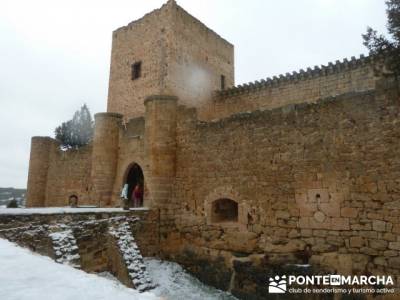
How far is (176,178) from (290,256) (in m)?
4.44

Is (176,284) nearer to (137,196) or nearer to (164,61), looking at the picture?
(137,196)

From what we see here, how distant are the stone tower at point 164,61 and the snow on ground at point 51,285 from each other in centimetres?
1248

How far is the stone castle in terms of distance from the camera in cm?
705

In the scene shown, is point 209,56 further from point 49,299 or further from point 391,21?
point 49,299

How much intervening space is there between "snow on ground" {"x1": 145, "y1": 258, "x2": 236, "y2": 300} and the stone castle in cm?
32

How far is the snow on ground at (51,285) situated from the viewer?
2407 millimetres

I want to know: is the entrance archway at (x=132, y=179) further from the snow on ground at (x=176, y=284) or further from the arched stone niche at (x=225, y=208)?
the arched stone niche at (x=225, y=208)

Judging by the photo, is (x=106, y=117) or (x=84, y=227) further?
(x=106, y=117)

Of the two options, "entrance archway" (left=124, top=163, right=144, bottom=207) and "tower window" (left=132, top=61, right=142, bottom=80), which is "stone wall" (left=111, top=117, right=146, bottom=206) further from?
"tower window" (left=132, top=61, right=142, bottom=80)

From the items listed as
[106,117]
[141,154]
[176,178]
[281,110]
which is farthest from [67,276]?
[106,117]

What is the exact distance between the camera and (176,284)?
8.91 m

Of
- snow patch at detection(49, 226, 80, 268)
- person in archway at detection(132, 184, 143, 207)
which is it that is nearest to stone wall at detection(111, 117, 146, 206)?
person in archway at detection(132, 184, 143, 207)

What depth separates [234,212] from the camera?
33.2 ft

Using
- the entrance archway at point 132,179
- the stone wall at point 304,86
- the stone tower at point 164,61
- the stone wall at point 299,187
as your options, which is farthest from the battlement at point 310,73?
the entrance archway at point 132,179
